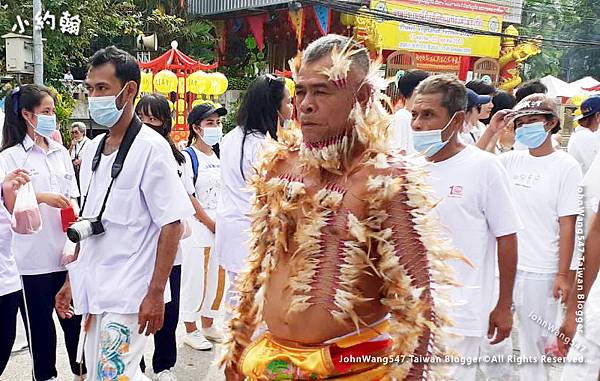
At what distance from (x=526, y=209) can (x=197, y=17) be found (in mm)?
18391

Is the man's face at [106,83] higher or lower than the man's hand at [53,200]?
higher

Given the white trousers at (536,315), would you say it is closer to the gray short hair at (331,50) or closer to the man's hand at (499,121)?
the man's hand at (499,121)

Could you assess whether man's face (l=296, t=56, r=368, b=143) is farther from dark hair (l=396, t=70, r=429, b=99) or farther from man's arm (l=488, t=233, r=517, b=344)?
dark hair (l=396, t=70, r=429, b=99)

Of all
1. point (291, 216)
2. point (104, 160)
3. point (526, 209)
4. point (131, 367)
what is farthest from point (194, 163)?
point (291, 216)

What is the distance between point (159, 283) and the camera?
298 cm

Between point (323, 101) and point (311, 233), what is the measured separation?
440 mm

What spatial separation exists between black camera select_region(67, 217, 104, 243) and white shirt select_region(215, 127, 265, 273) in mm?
1301

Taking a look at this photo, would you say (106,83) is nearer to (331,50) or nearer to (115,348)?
(115,348)

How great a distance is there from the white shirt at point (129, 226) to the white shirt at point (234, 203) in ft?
3.60

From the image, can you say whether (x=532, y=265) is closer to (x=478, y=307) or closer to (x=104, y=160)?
(x=478, y=307)

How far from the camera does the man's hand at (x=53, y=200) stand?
3850 millimetres

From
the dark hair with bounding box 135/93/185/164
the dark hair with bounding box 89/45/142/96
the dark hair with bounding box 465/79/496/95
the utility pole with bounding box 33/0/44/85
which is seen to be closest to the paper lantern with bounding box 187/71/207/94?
the utility pole with bounding box 33/0/44/85

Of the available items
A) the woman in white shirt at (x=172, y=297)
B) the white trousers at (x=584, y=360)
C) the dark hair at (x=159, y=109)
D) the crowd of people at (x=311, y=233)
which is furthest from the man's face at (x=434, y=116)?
the dark hair at (x=159, y=109)

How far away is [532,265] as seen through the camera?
12.3ft
